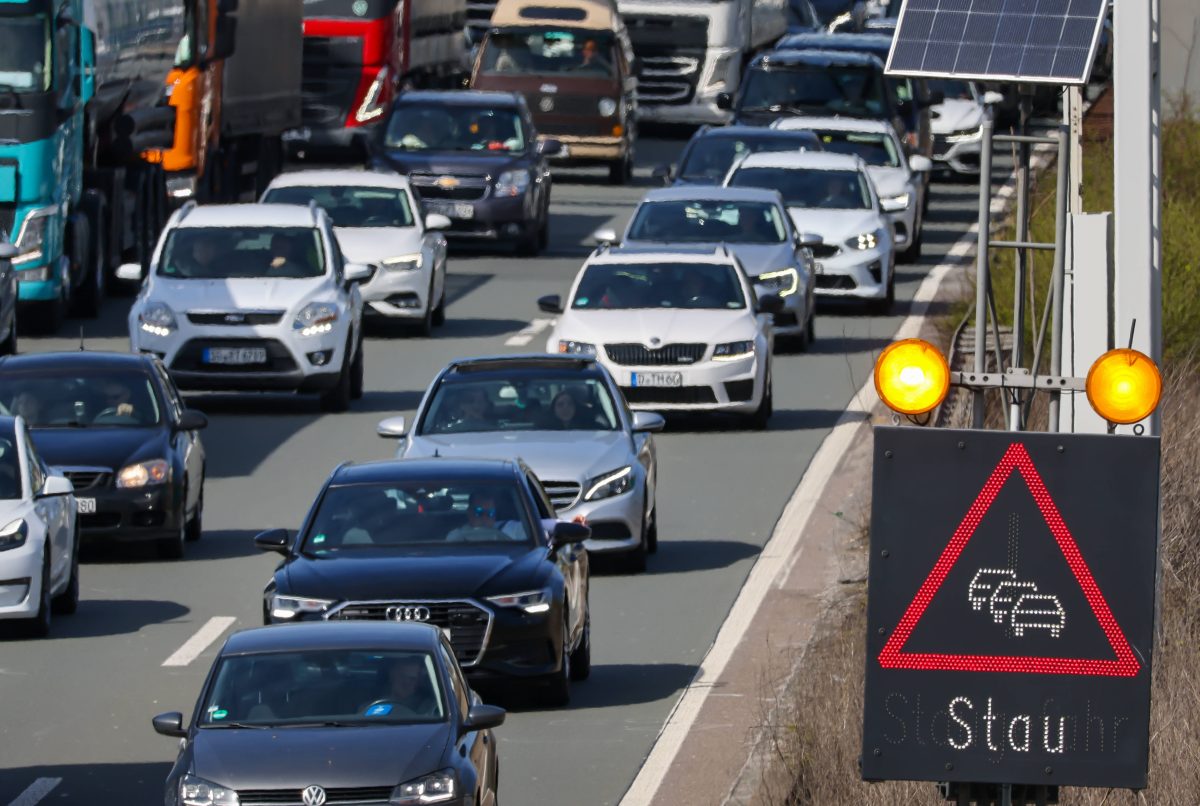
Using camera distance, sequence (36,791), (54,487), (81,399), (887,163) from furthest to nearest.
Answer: (887,163)
(81,399)
(54,487)
(36,791)

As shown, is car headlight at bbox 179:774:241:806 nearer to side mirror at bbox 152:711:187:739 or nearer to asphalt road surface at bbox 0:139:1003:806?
side mirror at bbox 152:711:187:739

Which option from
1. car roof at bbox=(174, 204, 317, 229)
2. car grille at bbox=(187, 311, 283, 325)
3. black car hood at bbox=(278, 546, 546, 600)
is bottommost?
Answer: car grille at bbox=(187, 311, 283, 325)

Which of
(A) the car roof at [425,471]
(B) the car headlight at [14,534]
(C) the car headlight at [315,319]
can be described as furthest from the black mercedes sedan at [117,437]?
(C) the car headlight at [315,319]

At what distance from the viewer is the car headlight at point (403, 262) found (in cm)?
3078

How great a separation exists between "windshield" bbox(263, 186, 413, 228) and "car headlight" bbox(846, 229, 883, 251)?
514 centimetres

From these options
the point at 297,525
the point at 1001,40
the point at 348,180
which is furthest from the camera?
the point at 348,180

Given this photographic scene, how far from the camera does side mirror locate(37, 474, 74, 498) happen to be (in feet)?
56.9

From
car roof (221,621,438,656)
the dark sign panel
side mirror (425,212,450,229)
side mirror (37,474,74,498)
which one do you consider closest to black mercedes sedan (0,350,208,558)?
side mirror (37,474,74,498)

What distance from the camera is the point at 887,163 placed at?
39.8 meters

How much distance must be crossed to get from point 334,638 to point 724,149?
90.5 ft

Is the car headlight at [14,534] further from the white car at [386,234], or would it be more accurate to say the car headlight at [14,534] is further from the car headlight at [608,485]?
the white car at [386,234]

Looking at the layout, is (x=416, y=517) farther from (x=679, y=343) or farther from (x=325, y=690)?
(x=679, y=343)

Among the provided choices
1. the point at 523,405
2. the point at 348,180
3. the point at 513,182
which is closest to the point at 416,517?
the point at 523,405

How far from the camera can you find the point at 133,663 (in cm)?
1653
